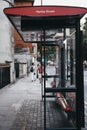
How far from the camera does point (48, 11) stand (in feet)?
30.5

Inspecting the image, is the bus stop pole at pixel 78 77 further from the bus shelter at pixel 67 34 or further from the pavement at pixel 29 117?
the pavement at pixel 29 117

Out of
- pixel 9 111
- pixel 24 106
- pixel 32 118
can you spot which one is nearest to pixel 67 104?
pixel 32 118

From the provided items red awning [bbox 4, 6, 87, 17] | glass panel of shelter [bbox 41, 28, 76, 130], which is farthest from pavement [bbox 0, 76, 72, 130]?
red awning [bbox 4, 6, 87, 17]

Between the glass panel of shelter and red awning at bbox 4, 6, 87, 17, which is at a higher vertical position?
red awning at bbox 4, 6, 87, 17

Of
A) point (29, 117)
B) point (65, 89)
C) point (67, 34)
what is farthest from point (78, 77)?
point (29, 117)

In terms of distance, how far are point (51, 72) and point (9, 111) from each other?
2.81 m

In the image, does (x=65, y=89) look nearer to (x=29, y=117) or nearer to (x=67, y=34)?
(x=67, y=34)

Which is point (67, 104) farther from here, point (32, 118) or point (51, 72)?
point (51, 72)

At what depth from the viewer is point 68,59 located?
11.5 meters

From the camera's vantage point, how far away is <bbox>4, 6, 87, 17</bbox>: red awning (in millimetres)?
9266

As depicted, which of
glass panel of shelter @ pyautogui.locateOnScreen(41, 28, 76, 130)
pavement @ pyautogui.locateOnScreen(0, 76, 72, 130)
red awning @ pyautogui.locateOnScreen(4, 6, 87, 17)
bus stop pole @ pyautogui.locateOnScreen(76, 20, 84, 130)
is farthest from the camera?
pavement @ pyautogui.locateOnScreen(0, 76, 72, 130)

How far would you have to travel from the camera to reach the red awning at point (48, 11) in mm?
9266

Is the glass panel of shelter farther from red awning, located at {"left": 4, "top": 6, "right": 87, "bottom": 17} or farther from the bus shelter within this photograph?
red awning, located at {"left": 4, "top": 6, "right": 87, "bottom": 17}

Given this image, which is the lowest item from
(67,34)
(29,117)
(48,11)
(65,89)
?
(29,117)
